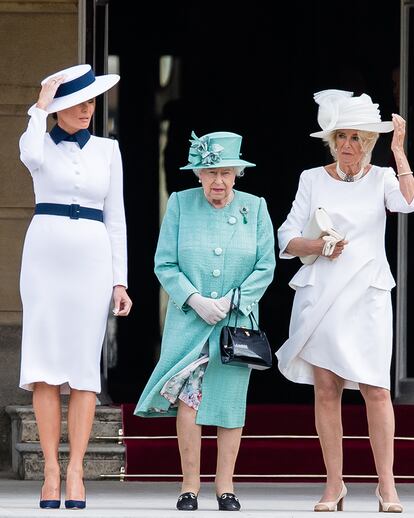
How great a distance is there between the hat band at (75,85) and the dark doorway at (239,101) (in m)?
3.80

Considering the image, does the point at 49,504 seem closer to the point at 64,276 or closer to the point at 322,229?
the point at 64,276

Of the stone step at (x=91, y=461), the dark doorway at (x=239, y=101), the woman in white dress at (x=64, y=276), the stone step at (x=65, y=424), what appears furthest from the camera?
the dark doorway at (x=239, y=101)

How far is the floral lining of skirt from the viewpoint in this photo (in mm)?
7777

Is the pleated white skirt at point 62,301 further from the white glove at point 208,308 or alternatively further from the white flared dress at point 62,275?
the white glove at point 208,308

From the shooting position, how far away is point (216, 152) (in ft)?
25.5

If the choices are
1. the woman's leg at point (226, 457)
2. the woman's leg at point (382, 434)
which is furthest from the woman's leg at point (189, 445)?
the woman's leg at point (382, 434)

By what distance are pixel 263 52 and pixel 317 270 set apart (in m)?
4.00

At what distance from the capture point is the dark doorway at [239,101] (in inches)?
452

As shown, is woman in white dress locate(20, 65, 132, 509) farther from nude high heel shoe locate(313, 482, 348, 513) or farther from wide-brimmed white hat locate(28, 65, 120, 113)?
nude high heel shoe locate(313, 482, 348, 513)

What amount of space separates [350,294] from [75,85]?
5.14 ft

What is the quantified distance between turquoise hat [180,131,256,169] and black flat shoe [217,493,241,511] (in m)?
1.50

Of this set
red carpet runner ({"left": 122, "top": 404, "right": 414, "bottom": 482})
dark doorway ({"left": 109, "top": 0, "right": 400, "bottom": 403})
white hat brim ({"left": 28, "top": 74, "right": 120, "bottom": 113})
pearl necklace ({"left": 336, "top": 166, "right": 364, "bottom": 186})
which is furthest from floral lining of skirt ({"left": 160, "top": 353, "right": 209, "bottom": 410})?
dark doorway ({"left": 109, "top": 0, "right": 400, "bottom": 403})

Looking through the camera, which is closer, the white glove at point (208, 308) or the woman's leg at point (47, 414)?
the woman's leg at point (47, 414)

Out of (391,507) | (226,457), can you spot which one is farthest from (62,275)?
(391,507)
